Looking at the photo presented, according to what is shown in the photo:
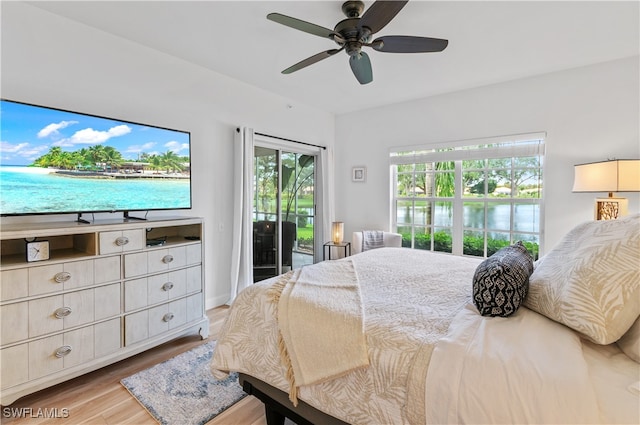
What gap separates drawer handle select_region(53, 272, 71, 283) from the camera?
74.0 inches

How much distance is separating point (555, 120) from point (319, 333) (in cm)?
359

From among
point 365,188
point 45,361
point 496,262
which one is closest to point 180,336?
point 45,361

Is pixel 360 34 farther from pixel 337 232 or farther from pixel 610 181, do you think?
pixel 337 232

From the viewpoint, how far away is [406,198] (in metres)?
4.48

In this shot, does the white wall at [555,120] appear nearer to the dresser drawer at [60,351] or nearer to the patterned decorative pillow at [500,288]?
the patterned decorative pillow at [500,288]

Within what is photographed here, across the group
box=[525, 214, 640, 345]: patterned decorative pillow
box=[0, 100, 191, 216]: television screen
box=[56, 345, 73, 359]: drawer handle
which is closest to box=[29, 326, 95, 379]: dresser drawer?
box=[56, 345, 73, 359]: drawer handle

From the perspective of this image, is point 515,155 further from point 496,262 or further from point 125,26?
point 125,26

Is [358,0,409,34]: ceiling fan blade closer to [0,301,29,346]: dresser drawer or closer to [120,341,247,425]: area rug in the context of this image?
[120,341,247,425]: area rug

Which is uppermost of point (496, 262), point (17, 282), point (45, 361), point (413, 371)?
point (496, 262)

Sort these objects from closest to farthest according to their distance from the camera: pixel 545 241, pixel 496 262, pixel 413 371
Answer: pixel 413 371
pixel 496 262
pixel 545 241

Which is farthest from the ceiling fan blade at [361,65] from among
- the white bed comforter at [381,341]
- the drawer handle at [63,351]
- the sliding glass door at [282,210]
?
the drawer handle at [63,351]

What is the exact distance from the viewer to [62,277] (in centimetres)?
190

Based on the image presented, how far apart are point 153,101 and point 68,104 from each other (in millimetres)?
674

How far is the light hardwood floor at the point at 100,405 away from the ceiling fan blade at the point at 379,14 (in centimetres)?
242
